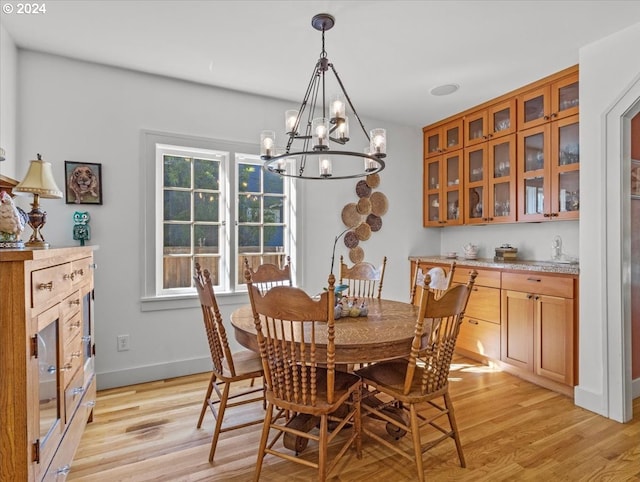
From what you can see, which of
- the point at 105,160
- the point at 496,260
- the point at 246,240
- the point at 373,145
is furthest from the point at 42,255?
the point at 496,260

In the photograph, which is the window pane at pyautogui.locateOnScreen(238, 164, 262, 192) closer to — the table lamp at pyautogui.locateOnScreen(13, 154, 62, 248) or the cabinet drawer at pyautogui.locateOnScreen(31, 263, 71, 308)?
the table lamp at pyautogui.locateOnScreen(13, 154, 62, 248)

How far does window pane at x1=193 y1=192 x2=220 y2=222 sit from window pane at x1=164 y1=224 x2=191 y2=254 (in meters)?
0.15

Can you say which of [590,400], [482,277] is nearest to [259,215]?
[482,277]

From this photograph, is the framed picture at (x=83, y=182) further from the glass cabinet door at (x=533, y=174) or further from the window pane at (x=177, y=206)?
the glass cabinet door at (x=533, y=174)

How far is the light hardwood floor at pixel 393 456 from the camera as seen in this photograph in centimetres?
183

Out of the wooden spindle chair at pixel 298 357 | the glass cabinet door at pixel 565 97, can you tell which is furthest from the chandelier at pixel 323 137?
the glass cabinet door at pixel 565 97

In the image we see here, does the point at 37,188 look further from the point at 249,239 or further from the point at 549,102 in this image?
the point at 549,102

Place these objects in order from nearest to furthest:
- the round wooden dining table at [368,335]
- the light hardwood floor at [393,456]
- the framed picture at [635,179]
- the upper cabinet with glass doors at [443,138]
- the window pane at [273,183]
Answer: the round wooden dining table at [368,335]
the light hardwood floor at [393,456]
the framed picture at [635,179]
the window pane at [273,183]
the upper cabinet with glass doors at [443,138]

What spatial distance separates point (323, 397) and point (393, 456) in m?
0.67

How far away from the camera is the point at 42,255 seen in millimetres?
1311

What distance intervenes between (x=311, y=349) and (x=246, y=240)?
2.11 m

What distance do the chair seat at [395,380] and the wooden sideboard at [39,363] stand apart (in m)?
1.40

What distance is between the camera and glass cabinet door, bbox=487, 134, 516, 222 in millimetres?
3380

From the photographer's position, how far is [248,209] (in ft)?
11.5
